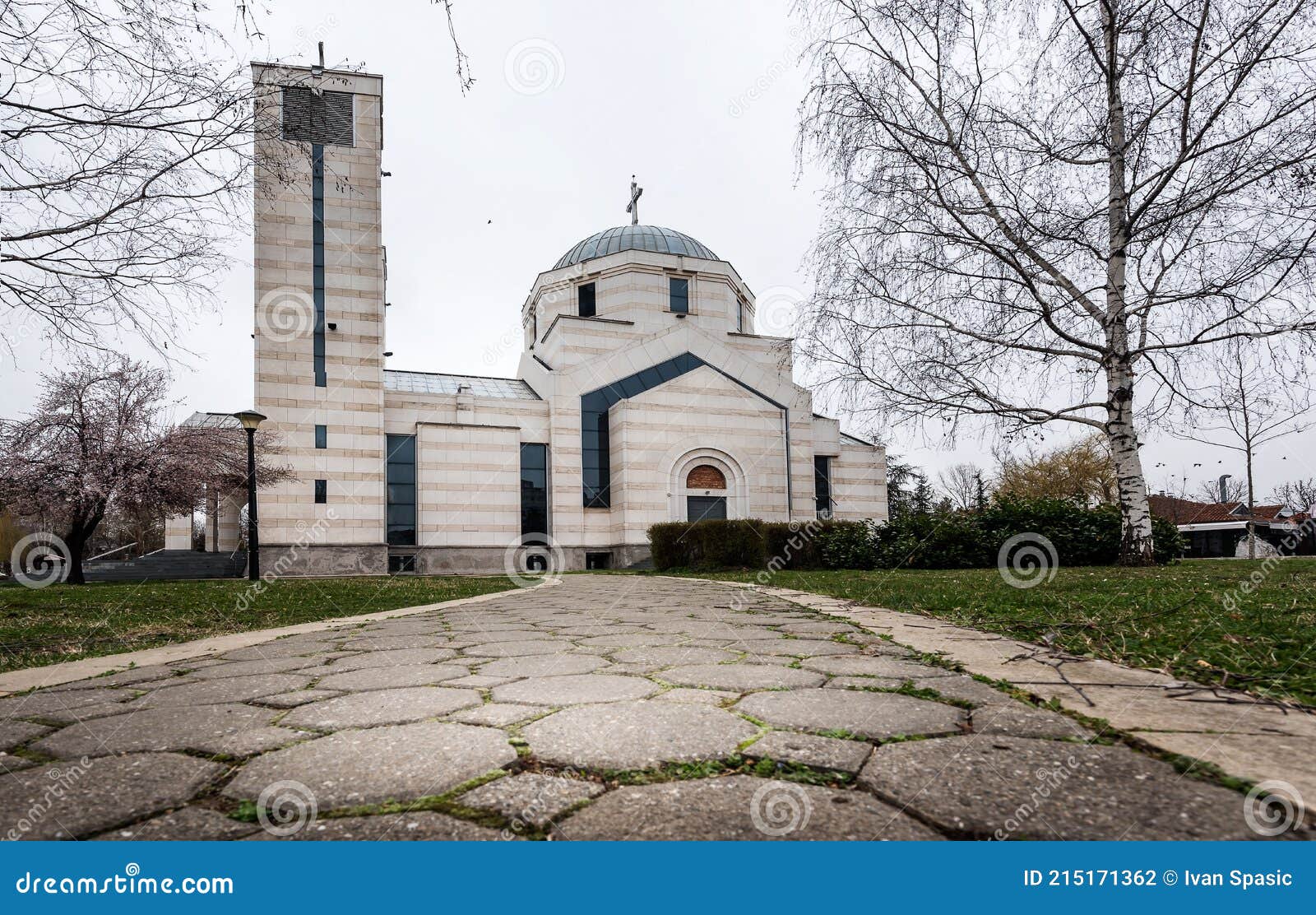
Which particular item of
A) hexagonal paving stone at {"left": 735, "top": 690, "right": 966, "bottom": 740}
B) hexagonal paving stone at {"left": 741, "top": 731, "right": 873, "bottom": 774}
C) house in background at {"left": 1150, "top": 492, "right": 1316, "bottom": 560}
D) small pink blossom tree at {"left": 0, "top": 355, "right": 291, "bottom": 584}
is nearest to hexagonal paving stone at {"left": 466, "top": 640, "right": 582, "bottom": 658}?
hexagonal paving stone at {"left": 735, "top": 690, "right": 966, "bottom": 740}

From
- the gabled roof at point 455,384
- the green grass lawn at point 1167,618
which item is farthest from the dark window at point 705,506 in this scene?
the green grass lawn at point 1167,618

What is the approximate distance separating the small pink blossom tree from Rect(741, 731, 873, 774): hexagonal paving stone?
764 inches

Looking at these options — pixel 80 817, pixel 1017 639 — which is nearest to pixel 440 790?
pixel 80 817

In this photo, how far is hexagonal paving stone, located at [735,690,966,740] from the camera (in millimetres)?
2234

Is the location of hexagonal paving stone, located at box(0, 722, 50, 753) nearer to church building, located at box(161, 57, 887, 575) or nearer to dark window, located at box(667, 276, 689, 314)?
church building, located at box(161, 57, 887, 575)

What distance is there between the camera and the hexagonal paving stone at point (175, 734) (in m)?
2.21

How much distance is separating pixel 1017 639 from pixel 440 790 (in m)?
3.56

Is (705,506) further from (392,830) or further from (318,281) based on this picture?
(392,830)

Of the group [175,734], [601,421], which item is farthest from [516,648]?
[601,421]

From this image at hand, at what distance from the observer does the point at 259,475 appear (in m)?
19.6

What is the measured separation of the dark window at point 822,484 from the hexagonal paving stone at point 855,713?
24.7 m

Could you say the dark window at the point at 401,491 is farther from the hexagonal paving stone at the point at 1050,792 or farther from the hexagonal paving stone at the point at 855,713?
the hexagonal paving stone at the point at 1050,792

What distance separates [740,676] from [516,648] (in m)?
1.76

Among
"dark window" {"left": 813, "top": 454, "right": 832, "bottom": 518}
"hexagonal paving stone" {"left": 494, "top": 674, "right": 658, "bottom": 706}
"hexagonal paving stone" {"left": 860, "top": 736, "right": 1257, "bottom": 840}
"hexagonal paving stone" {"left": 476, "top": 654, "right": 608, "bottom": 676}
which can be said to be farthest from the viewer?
"dark window" {"left": 813, "top": 454, "right": 832, "bottom": 518}
